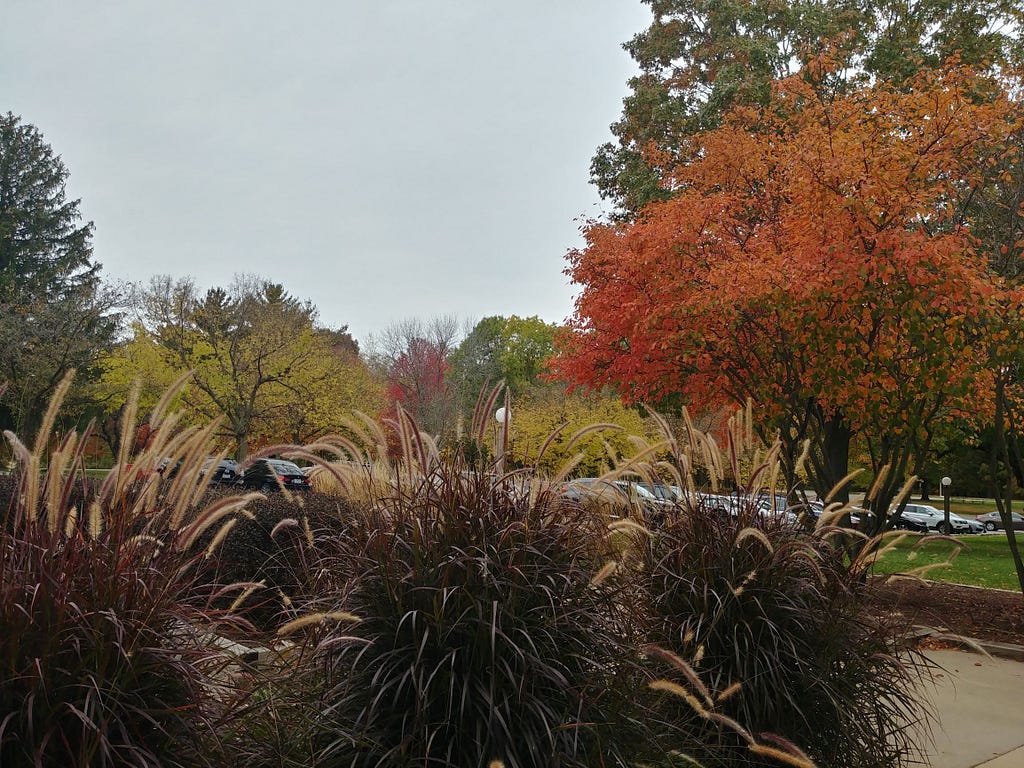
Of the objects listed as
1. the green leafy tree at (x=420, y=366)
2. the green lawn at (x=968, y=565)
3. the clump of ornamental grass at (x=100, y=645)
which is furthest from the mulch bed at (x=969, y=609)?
the green leafy tree at (x=420, y=366)

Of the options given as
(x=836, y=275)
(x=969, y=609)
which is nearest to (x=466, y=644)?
(x=836, y=275)

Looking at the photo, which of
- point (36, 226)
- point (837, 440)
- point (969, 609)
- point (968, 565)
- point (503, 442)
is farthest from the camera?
point (36, 226)

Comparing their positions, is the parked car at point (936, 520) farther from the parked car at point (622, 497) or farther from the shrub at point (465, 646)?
the shrub at point (465, 646)

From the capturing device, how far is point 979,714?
5492mm

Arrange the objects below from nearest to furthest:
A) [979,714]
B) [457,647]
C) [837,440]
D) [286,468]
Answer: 1. [457,647]
2. [979,714]
3. [837,440]
4. [286,468]

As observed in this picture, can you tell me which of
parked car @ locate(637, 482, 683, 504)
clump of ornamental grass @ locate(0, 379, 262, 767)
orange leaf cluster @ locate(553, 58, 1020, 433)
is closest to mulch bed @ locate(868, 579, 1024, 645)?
orange leaf cluster @ locate(553, 58, 1020, 433)

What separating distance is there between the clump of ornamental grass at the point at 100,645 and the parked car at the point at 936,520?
38822mm

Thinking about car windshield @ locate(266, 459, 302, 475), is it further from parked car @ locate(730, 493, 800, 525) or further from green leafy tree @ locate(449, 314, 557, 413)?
parked car @ locate(730, 493, 800, 525)

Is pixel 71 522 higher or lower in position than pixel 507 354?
lower

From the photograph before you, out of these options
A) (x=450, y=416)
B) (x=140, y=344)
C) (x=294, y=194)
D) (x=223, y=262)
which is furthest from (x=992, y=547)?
(x=223, y=262)

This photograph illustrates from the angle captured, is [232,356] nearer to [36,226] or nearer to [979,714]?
[36,226]

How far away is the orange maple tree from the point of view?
805cm

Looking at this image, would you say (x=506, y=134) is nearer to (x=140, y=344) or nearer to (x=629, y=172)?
(x=629, y=172)

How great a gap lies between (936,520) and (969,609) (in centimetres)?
3104
